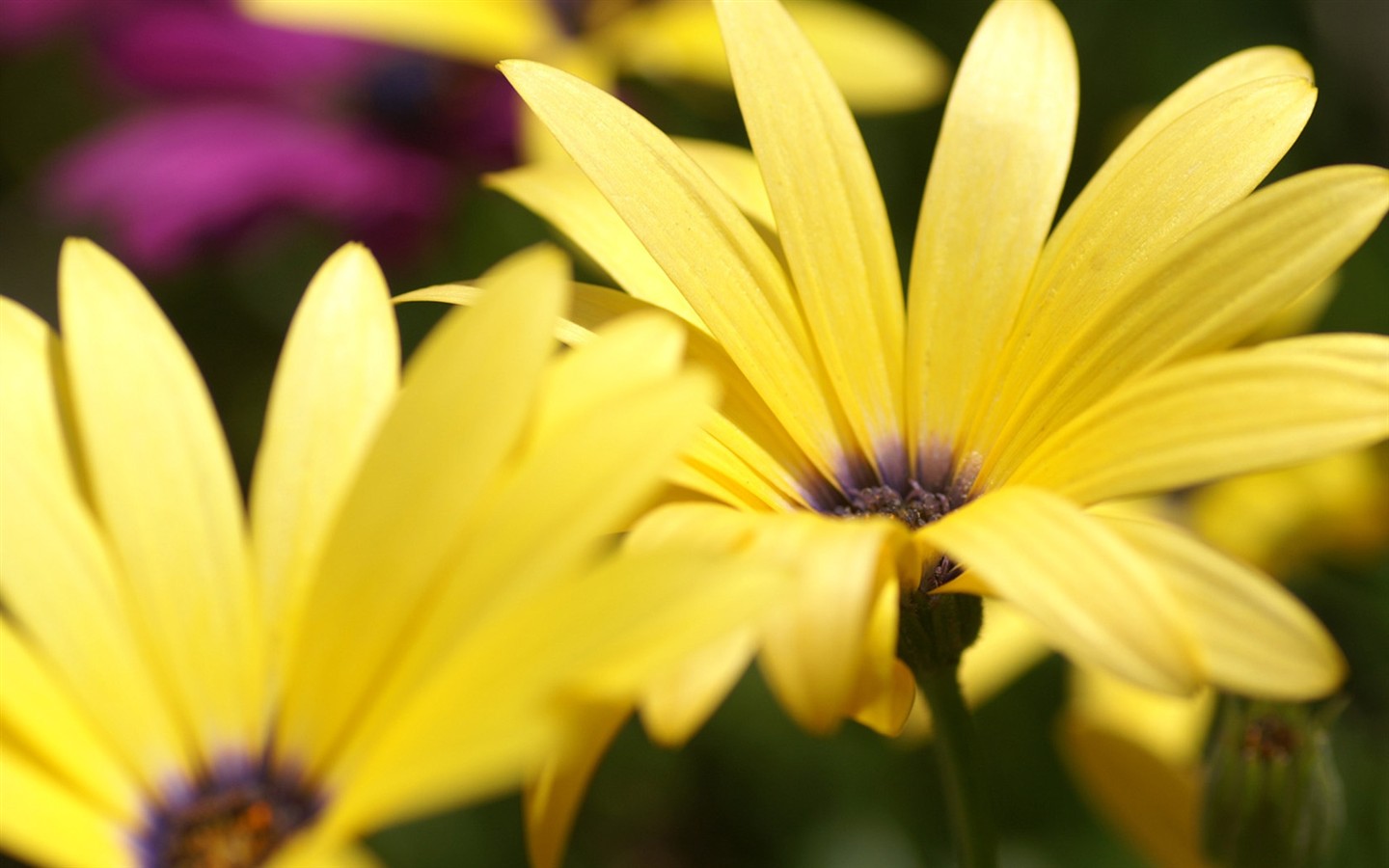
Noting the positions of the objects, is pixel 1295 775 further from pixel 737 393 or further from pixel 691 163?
pixel 691 163

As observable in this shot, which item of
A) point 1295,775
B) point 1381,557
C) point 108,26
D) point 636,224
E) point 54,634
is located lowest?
point 1381,557

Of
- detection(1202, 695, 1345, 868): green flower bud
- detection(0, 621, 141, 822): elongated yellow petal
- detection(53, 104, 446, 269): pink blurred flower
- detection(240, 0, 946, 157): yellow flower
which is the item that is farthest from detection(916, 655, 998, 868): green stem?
detection(53, 104, 446, 269): pink blurred flower

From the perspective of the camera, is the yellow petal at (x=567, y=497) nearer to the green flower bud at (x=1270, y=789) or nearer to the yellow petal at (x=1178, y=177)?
the yellow petal at (x=1178, y=177)

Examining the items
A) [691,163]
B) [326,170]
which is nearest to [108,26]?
[326,170]

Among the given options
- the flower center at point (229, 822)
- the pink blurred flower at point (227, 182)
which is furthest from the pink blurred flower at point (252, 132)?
the flower center at point (229, 822)

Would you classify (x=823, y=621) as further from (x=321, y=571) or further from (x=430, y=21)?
(x=430, y=21)

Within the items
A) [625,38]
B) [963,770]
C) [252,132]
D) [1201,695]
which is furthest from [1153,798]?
[252,132]

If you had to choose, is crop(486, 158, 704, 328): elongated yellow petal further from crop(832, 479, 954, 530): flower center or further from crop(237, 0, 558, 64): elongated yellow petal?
crop(237, 0, 558, 64): elongated yellow petal
